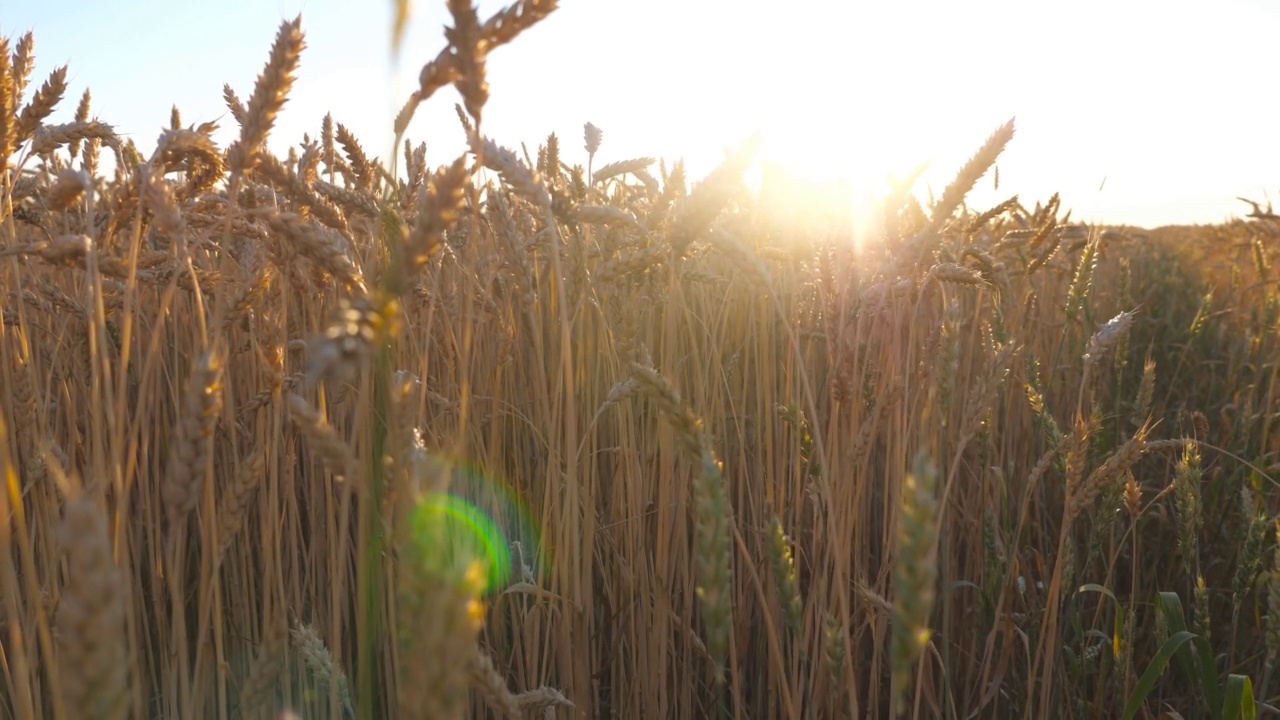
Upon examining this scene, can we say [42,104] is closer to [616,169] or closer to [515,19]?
[515,19]

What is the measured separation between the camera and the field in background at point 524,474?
75cm

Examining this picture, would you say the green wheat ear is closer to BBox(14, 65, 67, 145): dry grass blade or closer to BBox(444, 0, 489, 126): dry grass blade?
BBox(444, 0, 489, 126): dry grass blade

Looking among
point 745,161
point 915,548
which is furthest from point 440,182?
point 745,161

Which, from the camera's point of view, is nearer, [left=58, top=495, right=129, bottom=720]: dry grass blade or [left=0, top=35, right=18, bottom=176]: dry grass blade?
[left=58, top=495, right=129, bottom=720]: dry grass blade

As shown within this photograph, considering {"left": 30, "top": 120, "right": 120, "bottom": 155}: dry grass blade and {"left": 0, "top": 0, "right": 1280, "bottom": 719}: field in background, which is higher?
{"left": 30, "top": 120, "right": 120, "bottom": 155}: dry grass blade

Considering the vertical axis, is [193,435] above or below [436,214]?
below

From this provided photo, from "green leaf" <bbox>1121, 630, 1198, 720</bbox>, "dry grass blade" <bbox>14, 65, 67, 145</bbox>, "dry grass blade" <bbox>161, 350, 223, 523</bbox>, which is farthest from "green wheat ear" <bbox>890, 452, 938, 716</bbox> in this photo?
"dry grass blade" <bbox>14, 65, 67, 145</bbox>

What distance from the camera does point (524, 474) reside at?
225cm

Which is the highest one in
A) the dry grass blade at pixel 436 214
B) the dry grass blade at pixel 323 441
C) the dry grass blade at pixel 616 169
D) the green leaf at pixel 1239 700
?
the dry grass blade at pixel 616 169

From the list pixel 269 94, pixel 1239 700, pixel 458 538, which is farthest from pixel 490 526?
pixel 1239 700

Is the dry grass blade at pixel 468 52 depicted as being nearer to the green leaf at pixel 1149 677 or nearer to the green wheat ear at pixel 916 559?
the green wheat ear at pixel 916 559

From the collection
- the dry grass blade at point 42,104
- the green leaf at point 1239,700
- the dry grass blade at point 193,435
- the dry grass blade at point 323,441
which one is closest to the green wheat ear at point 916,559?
the dry grass blade at point 323,441

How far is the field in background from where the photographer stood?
0.75 metres

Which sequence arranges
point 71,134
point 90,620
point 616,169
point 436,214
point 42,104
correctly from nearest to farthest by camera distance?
point 90,620 < point 436,214 < point 42,104 < point 71,134 < point 616,169
